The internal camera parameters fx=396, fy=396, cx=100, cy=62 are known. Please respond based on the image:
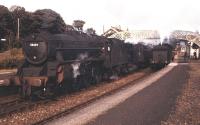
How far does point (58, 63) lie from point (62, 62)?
41 cm

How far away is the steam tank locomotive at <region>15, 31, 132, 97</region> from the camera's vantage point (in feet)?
65.3

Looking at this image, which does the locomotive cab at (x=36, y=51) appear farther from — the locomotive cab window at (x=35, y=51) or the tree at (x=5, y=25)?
the tree at (x=5, y=25)

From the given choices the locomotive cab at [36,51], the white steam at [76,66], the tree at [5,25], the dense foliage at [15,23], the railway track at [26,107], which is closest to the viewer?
the railway track at [26,107]

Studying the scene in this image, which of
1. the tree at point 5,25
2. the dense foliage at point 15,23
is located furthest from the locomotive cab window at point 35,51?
the tree at point 5,25

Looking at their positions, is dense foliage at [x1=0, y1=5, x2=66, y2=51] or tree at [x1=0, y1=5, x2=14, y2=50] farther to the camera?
tree at [x1=0, y1=5, x2=14, y2=50]

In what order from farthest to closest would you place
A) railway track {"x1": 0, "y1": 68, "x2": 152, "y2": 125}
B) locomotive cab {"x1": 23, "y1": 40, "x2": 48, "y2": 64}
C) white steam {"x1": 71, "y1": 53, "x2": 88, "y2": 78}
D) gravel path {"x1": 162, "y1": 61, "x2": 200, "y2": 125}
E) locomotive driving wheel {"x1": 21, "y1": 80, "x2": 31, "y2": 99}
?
white steam {"x1": 71, "y1": 53, "x2": 88, "y2": 78}
locomotive cab {"x1": 23, "y1": 40, "x2": 48, "y2": 64}
locomotive driving wheel {"x1": 21, "y1": 80, "x2": 31, "y2": 99}
railway track {"x1": 0, "y1": 68, "x2": 152, "y2": 125}
gravel path {"x1": 162, "y1": 61, "x2": 200, "y2": 125}

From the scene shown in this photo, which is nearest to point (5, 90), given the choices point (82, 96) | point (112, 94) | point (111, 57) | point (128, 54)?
point (82, 96)

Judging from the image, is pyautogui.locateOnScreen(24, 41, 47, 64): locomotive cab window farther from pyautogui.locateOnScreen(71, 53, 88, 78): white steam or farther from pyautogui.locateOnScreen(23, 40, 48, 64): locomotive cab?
pyautogui.locateOnScreen(71, 53, 88, 78): white steam

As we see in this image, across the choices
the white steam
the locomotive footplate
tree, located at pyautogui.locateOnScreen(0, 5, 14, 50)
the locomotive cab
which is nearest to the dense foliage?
tree, located at pyautogui.locateOnScreen(0, 5, 14, 50)

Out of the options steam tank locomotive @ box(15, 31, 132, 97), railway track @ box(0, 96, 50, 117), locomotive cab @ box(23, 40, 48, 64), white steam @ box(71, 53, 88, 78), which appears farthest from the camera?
white steam @ box(71, 53, 88, 78)

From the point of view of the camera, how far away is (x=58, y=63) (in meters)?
20.3

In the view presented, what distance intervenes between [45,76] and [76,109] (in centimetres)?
391

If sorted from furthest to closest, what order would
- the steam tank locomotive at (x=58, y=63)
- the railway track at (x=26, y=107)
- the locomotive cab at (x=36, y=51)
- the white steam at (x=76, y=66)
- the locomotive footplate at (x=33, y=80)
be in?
1. the white steam at (x=76, y=66)
2. the locomotive cab at (x=36, y=51)
3. the steam tank locomotive at (x=58, y=63)
4. the locomotive footplate at (x=33, y=80)
5. the railway track at (x=26, y=107)

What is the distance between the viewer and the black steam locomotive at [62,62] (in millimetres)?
19969
